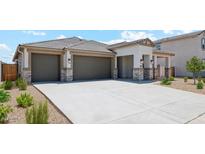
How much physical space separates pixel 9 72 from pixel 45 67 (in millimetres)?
4262

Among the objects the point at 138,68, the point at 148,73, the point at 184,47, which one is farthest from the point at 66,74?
the point at 184,47

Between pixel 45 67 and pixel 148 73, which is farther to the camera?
pixel 148 73

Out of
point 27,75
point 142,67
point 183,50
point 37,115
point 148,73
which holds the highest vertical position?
point 183,50

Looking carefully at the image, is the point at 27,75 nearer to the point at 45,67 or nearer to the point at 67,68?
the point at 45,67

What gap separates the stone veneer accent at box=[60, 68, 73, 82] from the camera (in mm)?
15213

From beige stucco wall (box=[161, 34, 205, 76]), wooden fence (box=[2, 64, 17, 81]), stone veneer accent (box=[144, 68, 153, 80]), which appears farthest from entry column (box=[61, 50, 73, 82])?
beige stucco wall (box=[161, 34, 205, 76])

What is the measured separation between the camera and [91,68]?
17.6 meters

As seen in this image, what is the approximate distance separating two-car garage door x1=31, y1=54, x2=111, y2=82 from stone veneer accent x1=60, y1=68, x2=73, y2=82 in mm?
904

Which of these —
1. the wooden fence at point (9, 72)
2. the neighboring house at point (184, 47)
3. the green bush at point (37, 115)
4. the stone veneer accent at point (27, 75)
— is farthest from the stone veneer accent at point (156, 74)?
the green bush at point (37, 115)

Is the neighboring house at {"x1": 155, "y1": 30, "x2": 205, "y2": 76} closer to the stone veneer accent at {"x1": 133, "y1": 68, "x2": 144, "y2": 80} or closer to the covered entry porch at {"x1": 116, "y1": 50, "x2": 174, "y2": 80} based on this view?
the covered entry porch at {"x1": 116, "y1": 50, "x2": 174, "y2": 80}

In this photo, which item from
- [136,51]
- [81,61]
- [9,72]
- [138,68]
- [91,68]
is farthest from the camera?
[91,68]

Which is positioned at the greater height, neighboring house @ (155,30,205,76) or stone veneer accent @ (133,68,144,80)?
neighboring house @ (155,30,205,76)

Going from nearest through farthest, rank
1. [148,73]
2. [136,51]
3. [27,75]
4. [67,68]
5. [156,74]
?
[27,75] → [67,68] → [136,51] → [148,73] → [156,74]
